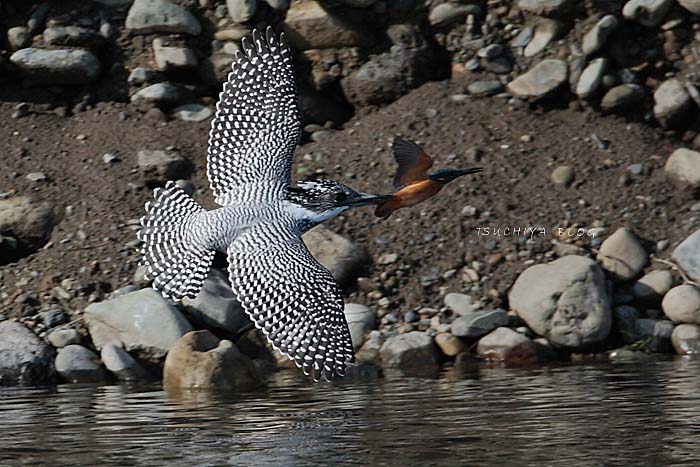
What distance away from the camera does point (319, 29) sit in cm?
1340

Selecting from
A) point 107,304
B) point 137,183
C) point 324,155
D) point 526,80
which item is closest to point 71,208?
point 137,183

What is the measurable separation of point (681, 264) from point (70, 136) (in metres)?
6.27

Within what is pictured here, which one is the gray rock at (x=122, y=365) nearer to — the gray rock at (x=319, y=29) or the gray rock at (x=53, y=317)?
the gray rock at (x=53, y=317)

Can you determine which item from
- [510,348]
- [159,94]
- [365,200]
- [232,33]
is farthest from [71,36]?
[365,200]

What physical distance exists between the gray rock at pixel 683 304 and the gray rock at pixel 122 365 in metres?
4.47

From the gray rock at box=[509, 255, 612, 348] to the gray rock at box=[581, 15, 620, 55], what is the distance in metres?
2.80

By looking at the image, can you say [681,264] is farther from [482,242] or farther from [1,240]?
[1,240]

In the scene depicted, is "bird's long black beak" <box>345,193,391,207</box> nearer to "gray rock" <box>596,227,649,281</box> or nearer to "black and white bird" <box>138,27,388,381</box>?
"black and white bird" <box>138,27,388,381</box>

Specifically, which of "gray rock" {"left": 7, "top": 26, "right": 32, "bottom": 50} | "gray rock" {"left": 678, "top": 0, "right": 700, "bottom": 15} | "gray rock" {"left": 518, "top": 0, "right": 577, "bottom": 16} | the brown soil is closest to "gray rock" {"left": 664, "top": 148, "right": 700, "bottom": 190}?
the brown soil

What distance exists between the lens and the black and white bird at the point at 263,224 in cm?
778

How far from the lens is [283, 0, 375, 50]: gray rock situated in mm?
13367

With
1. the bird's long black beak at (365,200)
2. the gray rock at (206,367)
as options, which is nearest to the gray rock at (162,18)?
the gray rock at (206,367)

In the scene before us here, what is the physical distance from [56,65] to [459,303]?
5.09 m

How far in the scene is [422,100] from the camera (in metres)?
13.2
